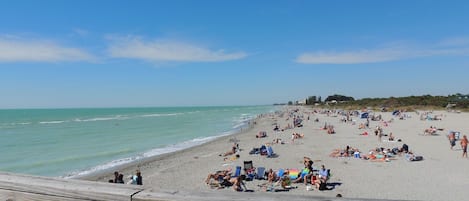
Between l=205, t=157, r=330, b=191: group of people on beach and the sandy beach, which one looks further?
l=205, t=157, r=330, b=191: group of people on beach

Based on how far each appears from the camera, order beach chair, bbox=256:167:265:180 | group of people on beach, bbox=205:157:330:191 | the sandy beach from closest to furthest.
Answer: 1. the sandy beach
2. group of people on beach, bbox=205:157:330:191
3. beach chair, bbox=256:167:265:180

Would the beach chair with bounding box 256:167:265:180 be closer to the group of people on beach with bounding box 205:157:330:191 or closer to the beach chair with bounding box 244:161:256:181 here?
the group of people on beach with bounding box 205:157:330:191

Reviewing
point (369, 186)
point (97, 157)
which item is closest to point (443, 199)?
point (369, 186)

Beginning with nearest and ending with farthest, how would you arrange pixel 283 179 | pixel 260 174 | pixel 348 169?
pixel 283 179
pixel 260 174
pixel 348 169

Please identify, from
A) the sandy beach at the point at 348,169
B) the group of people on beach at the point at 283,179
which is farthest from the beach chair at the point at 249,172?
the sandy beach at the point at 348,169

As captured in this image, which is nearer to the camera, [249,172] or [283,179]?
[283,179]

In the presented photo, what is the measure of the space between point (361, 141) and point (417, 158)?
27.7 ft

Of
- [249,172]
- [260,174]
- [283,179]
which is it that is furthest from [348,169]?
[249,172]

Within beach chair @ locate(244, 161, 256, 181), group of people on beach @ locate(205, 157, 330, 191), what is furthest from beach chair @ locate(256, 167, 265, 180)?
beach chair @ locate(244, 161, 256, 181)

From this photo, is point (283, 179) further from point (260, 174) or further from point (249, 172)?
point (249, 172)

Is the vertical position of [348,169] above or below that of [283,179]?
below

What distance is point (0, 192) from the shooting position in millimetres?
1718

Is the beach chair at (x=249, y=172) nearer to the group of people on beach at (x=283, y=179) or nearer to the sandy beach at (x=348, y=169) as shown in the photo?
the group of people on beach at (x=283, y=179)

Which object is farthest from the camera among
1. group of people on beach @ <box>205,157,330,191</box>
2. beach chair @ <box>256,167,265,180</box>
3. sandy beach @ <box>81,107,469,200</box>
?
beach chair @ <box>256,167,265,180</box>
